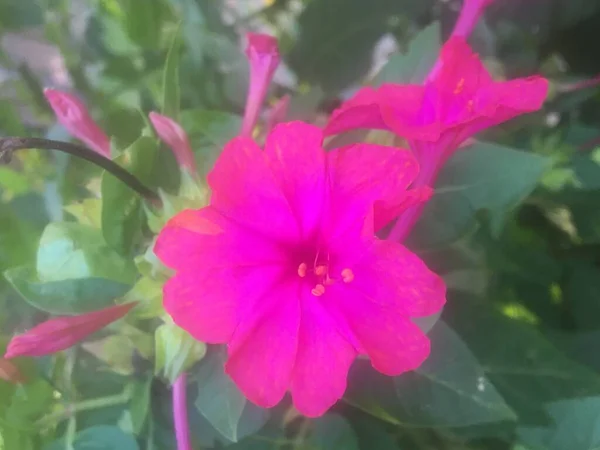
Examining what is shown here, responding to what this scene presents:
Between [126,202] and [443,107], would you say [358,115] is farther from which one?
[126,202]

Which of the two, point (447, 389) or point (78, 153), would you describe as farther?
point (447, 389)

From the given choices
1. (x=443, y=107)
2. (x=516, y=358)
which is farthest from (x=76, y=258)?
(x=516, y=358)

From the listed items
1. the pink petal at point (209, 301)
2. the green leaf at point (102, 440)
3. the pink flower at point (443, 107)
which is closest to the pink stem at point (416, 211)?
the pink flower at point (443, 107)

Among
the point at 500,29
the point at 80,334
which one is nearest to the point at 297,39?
the point at 500,29

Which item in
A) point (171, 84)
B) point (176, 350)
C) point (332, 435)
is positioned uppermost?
point (171, 84)

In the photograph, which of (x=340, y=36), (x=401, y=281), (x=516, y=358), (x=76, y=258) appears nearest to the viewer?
(x=401, y=281)

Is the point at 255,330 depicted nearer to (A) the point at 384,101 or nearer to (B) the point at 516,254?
(A) the point at 384,101

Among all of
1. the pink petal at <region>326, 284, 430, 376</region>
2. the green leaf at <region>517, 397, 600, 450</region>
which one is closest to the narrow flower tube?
the pink petal at <region>326, 284, 430, 376</region>
